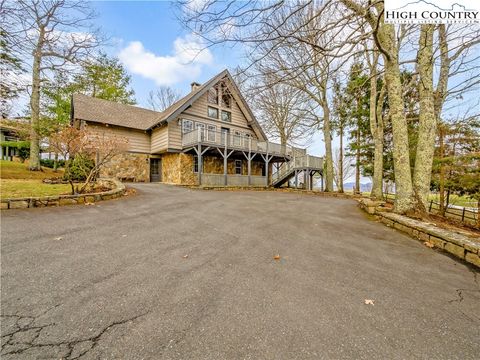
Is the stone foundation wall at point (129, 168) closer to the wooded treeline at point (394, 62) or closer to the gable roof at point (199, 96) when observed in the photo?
the gable roof at point (199, 96)

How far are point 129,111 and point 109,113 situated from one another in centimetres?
201

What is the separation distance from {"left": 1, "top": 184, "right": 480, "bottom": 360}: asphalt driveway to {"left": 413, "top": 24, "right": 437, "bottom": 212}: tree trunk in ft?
8.92

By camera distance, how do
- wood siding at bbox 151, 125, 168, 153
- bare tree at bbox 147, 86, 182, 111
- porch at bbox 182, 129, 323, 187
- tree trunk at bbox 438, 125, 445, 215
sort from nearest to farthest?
tree trunk at bbox 438, 125, 445, 215, porch at bbox 182, 129, 323, 187, wood siding at bbox 151, 125, 168, 153, bare tree at bbox 147, 86, 182, 111

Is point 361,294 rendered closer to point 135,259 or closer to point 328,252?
point 328,252

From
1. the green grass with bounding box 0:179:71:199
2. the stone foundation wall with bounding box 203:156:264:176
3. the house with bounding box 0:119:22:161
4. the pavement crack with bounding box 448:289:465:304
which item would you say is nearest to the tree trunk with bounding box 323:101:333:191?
the stone foundation wall with bounding box 203:156:264:176

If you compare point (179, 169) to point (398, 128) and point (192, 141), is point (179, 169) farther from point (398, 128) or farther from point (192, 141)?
point (398, 128)

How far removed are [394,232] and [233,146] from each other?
11670 millimetres

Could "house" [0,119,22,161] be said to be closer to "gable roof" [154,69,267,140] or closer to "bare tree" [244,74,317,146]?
"gable roof" [154,69,267,140]

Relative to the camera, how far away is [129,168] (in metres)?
15.2

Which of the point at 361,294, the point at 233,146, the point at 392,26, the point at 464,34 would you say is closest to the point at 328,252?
the point at 361,294

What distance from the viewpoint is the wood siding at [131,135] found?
1421cm

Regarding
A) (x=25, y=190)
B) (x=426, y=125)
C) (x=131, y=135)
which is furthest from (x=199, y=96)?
(x=426, y=125)

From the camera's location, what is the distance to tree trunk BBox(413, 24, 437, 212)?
18.4ft

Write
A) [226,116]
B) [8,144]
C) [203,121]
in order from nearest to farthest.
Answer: [203,121] < [226,116] < [8,144]
